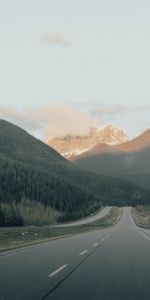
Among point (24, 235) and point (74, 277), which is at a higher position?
point (24, 235)

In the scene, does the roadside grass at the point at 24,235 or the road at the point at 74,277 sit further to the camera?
the roadside grass at the point at 24,235

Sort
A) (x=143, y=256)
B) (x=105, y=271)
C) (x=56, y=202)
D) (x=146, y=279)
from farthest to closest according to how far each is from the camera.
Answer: (x=56, y=202) → (x=143, y=256) → (x=105, y=271) → (x=146, y=279)

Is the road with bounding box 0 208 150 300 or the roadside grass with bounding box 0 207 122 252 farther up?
the roadside grass with bounding box 0 207 122 252

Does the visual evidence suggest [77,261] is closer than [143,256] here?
Yes

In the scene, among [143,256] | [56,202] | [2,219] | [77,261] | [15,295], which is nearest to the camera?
[15,295]

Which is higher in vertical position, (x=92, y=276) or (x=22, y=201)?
(x=22, y=201)

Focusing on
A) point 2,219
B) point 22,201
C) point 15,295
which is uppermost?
point 22,201

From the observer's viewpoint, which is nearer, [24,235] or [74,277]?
[74,277]

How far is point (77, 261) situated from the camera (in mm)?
22422

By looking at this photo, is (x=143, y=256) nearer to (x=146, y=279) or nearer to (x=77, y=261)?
(x=77, y=261)

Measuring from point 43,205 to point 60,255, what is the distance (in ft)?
496

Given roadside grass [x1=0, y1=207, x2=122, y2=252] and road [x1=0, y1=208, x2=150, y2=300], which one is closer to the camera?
road [x1=0, y1=208, x2=150, y2=300]

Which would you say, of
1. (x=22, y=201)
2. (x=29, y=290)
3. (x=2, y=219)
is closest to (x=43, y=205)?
(x=22, y=201)

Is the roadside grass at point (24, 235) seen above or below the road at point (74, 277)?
above
